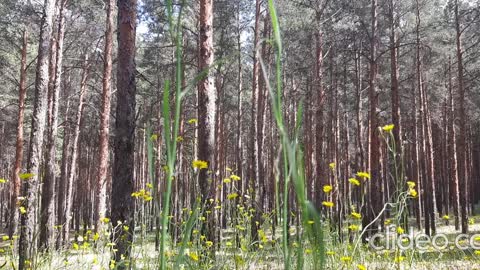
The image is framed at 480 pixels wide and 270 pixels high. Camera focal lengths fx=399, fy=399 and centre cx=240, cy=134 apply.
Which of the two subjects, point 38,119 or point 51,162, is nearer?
point 38,119

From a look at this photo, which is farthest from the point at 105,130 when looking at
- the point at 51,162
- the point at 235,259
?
the point at 235,259

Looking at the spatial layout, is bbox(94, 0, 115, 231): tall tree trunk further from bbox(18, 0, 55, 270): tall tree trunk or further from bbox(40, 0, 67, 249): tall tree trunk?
bbox(18, 0, 55, 270): tall tree trunk

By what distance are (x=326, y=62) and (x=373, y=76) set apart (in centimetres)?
932

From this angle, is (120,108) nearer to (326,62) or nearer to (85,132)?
(326,62)

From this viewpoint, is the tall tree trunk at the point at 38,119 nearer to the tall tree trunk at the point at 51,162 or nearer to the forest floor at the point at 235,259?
the forest floor at the point at 235,259

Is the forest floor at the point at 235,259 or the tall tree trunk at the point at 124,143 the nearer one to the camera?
the forest floor at the point at 235,259

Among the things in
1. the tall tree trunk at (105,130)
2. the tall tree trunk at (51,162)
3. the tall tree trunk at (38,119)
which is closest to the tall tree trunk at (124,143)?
the tall tree trunk at (38,119)

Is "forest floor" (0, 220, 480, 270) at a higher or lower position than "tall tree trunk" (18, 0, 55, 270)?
lower

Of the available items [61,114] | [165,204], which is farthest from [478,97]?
[165,204]

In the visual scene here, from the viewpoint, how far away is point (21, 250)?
21.0 feet

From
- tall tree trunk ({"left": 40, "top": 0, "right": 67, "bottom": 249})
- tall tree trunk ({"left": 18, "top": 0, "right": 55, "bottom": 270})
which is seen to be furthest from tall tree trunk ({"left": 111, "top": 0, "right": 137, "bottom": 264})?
tall tree trunk ({"left": 40, "top": 0, "right": 67, "bottom": 249})

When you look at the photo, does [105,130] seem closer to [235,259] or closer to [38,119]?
[38,119]

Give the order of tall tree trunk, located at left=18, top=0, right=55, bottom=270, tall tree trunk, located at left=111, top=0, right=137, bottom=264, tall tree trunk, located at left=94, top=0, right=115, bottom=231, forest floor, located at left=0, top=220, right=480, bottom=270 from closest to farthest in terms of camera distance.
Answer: forest floor, located at left=0, top=220, right=480, bottom=270, tall tree trunk, located at left=111, top=0, right=137, bottom=264, tall tree trunk, located at left=18, top=0, right=55, bottom=270, tall tree trunk, located at left=94, top=0, right=115, bottom=231

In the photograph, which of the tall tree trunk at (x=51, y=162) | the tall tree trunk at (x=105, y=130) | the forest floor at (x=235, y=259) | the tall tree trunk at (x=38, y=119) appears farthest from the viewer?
the tall tree trunk at (x=105, y=130)
